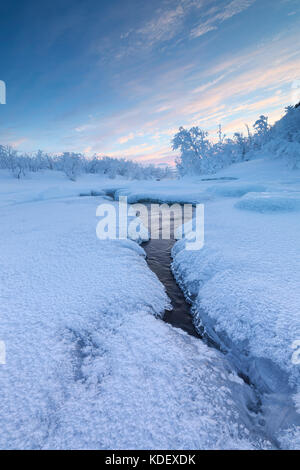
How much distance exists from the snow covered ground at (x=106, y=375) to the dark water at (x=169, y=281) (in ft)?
1.10

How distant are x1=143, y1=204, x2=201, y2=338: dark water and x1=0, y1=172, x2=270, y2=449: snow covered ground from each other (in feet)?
1.10

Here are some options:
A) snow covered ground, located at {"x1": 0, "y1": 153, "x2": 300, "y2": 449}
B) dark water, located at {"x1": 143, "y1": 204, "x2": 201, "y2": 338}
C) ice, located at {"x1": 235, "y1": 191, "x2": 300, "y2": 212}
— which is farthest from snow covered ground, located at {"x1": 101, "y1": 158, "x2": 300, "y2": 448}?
ice, located at {"x1": 235, "y1": 191, "x2": 300, "y2": 212}

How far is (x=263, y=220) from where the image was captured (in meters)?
7.70

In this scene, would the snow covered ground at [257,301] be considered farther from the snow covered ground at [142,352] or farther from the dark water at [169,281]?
the dark water at [169,281]

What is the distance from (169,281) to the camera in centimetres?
525

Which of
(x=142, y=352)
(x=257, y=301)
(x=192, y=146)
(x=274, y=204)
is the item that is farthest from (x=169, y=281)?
(x=192, y=146)

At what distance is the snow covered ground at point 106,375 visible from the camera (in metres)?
1.73

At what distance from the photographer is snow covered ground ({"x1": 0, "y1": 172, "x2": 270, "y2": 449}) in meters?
1.73

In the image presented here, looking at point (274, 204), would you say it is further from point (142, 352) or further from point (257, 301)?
point (142, 352)

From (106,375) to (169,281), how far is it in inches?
125

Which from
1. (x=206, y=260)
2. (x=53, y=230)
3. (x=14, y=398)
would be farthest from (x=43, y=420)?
(x=53, y=230)

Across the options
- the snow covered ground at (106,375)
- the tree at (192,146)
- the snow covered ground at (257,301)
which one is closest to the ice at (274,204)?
the snow covered ground at (257,301)

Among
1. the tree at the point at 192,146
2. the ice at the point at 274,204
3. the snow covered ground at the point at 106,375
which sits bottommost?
the snow covered ground at the point at 106,375
